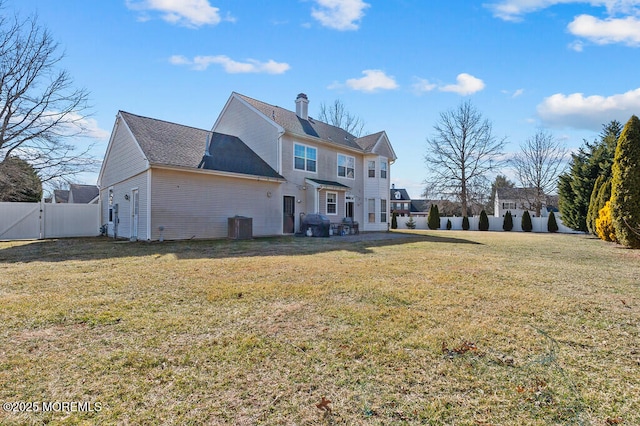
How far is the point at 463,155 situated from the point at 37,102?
3336cm

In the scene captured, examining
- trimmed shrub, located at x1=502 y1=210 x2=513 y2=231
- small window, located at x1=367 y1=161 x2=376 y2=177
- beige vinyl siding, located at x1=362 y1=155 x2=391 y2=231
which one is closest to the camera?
beige vinyl siding, located at x1=362 y1=155 x2=391 y2=231

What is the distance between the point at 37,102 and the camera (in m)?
17.7

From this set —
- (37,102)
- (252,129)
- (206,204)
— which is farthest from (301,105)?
(37,102)

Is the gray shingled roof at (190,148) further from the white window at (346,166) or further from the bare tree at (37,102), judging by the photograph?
the bare tree at (37,102)

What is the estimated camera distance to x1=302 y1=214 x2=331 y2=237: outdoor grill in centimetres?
1499

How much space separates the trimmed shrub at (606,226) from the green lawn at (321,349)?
9.72 metres

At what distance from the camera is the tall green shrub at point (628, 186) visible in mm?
10234

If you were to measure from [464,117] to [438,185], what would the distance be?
7314 millimetres

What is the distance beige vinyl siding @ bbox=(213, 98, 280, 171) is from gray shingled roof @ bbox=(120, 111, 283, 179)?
1.32 feet

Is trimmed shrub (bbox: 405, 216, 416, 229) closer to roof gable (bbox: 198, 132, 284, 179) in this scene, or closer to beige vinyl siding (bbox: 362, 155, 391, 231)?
beige vinyl siding (bbox: 362, 155, 391, 231)

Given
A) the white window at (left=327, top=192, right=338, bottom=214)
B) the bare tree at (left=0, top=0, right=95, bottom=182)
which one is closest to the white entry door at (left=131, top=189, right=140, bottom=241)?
the bare tree at (left=0, top=0, right=95, bottom=182)

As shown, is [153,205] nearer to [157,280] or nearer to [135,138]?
[135,138]

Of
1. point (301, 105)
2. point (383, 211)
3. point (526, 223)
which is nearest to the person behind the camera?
point (301, 105)

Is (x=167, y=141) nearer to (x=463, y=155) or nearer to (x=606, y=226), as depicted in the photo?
(x=606, y=226)
